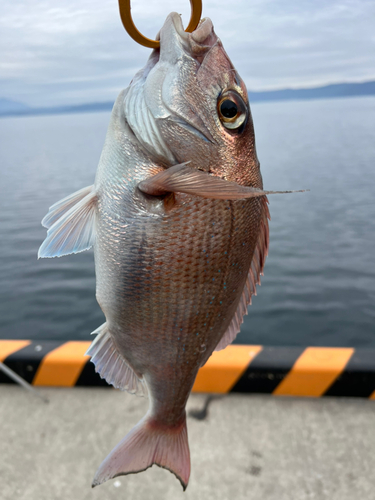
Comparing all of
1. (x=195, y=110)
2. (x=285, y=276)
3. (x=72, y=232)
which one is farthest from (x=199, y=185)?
(x=285, y=276)

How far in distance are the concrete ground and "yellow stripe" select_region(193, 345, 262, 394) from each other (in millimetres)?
94

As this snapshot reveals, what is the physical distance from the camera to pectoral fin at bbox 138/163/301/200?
0.91 meters

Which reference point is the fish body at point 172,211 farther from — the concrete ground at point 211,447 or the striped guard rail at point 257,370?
the striped guard rail at point 257,370

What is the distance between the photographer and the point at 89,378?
126 inches

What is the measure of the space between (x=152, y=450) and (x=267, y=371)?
5.99ft

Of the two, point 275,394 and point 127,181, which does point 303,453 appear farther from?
point 127,181

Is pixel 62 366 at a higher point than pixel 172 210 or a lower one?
lower

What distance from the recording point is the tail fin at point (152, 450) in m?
1.33

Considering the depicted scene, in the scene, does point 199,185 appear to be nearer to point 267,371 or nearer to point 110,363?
point 110,363

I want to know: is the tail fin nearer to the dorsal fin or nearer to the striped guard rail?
the dorsal fin

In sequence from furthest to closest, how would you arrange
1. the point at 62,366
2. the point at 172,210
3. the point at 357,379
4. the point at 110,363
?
1. the point at 62,366
2. the point at 357,379
3. the point at 110,363
4. the point at 172,210

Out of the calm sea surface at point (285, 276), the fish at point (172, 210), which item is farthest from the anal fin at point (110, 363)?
the calm sea surface at point (285, 276)

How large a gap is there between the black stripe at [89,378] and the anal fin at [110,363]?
1.90m

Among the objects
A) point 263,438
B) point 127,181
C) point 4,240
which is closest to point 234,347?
point 263,438
